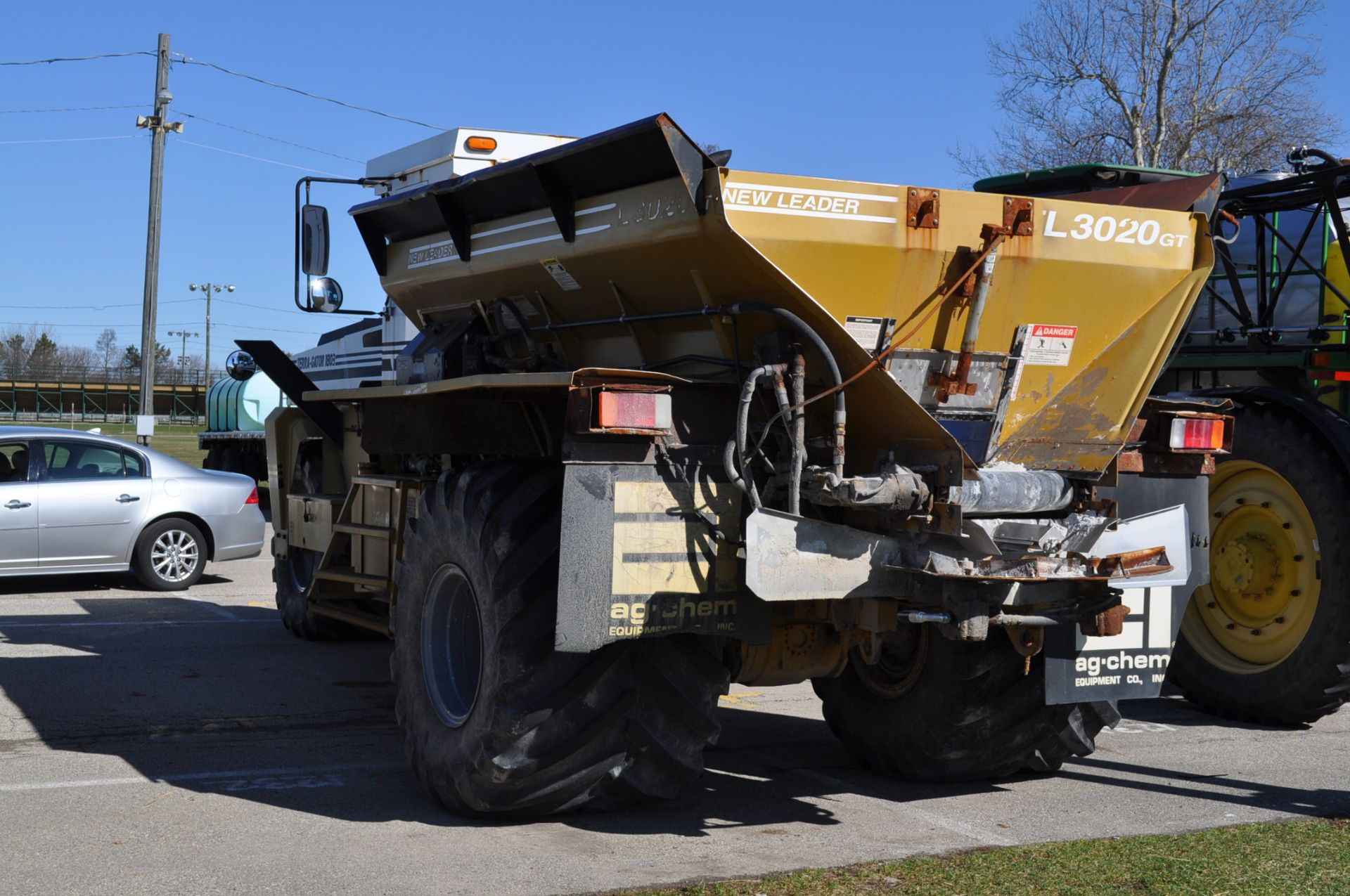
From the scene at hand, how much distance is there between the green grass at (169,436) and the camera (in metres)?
38.5

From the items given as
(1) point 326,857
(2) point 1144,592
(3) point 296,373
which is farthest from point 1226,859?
(3) point 296,373

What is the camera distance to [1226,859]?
5.06 metres

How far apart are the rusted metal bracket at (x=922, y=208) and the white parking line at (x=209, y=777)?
3.40 meters

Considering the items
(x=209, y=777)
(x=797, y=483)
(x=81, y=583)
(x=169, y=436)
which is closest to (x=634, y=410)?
(x=797, y=483)

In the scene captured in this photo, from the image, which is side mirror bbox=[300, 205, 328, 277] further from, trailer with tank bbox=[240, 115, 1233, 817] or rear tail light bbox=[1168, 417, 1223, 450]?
rear tail light bbox=[1168, 417, 1223, 450]

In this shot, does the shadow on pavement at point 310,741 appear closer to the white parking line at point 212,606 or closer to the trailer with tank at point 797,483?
the trailer with tank at point 797,483

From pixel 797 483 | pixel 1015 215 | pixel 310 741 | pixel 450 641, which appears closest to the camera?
pixel 797 483

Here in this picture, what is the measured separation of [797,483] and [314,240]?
454cm

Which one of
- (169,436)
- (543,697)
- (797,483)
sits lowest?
(543,697)

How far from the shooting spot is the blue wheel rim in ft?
19.3

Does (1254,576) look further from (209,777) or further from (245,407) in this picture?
(245,407)

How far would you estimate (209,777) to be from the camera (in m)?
6.11

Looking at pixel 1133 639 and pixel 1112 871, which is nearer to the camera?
pixel 1112 871

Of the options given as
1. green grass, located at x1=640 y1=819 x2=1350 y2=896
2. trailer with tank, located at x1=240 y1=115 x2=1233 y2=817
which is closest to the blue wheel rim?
trailer with tank, located at x1=240 y1=115 x2=1233 y2=817
